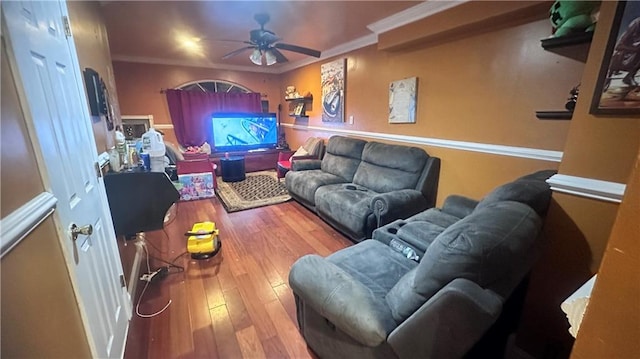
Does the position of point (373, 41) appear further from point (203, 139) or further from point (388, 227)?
point (203, 139)

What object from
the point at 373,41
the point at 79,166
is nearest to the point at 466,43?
the point at 373,41

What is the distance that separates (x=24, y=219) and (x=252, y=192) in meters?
3.54

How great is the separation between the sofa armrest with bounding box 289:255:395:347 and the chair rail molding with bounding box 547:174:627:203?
0.97 meters

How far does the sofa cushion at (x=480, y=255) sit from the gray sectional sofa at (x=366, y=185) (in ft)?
4.63

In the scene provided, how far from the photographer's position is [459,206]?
7.49 ft

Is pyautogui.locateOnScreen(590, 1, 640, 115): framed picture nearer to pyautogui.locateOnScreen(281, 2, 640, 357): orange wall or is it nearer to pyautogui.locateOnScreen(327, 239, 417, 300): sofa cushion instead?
pyautogui.locateOnScreen(281, 2, 640, 357): orange wall

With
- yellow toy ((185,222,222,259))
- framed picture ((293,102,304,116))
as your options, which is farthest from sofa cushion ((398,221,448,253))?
framed picture ((293,102,304,116))

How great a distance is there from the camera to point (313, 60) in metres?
4.65

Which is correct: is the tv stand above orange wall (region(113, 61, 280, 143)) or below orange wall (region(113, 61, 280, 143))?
below

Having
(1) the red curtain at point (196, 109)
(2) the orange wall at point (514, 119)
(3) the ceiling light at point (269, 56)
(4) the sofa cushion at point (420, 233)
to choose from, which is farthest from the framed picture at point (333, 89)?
(4) the sofa cushion at point (420, 233)

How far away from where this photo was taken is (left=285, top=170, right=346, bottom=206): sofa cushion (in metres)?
3.29

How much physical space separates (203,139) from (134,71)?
1.68 meters

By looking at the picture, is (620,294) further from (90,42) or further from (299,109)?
(299,109)

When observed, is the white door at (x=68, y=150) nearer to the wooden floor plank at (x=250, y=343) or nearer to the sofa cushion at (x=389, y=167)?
the wooden floor plank at (x=250, y=343)
